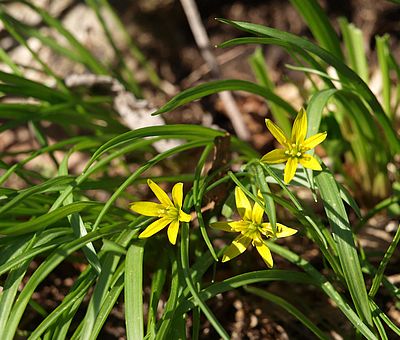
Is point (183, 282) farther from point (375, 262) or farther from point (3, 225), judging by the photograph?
point (375, 262)

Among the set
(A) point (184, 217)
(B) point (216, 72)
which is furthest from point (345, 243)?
(B) point (216, 72)

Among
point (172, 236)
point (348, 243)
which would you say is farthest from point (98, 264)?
point (348, 243)

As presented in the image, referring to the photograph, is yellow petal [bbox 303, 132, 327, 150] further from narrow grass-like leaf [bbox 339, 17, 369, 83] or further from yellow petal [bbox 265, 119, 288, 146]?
narrow grass-like leaf [bbox 339, 17, 369, 83]

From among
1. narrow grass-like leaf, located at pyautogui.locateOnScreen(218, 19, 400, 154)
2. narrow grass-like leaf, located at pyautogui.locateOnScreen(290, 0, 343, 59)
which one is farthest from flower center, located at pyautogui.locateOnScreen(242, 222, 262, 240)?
narrow grass-like leaf, located at pyautogui.locateOnScreen(290, 0, 343, 59)

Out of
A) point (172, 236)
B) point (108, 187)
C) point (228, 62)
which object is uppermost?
point (228, 62)

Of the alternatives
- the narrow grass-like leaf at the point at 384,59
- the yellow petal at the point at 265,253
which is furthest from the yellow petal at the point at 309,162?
the narrow grass-like leaf at the point at 384,59

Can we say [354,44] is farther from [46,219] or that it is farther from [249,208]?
[46,219]

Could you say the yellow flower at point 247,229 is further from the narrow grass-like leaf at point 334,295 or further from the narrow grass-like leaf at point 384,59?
the narrow grass-like leaf at point 384,59
